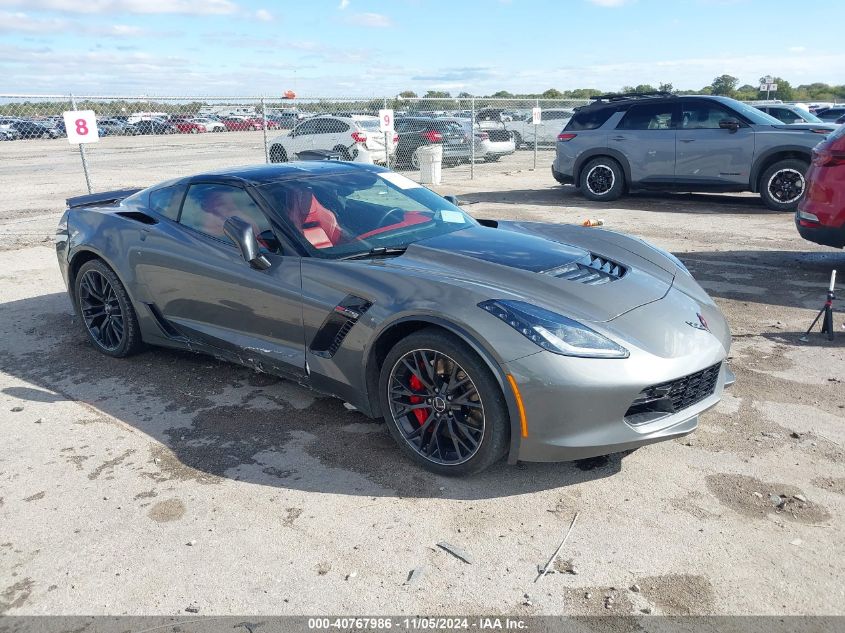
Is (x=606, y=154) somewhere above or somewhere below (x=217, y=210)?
below

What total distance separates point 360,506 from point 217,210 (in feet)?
7.26

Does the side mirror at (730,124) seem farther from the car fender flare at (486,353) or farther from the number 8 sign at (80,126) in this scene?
the car fender flare at (486,353)

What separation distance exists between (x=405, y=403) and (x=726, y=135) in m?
10.1

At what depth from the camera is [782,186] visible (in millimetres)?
11445

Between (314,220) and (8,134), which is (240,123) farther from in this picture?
(314,220)

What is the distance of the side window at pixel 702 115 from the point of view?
11.8 m

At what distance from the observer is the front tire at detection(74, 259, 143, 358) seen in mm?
5066

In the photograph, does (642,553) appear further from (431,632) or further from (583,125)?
(583,125)

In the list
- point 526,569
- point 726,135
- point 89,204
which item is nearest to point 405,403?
point 526,569

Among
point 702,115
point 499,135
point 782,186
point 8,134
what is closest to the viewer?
point 782,186

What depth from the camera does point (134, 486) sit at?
350cm

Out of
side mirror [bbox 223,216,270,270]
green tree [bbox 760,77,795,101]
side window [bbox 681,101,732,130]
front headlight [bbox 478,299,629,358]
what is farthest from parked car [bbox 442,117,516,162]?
green tree [bbox 760,77,795,101]

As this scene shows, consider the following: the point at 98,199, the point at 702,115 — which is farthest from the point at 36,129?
the point at 702,115

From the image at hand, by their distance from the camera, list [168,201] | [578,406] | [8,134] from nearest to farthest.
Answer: [578,406] → [168,201] → [8,134]
